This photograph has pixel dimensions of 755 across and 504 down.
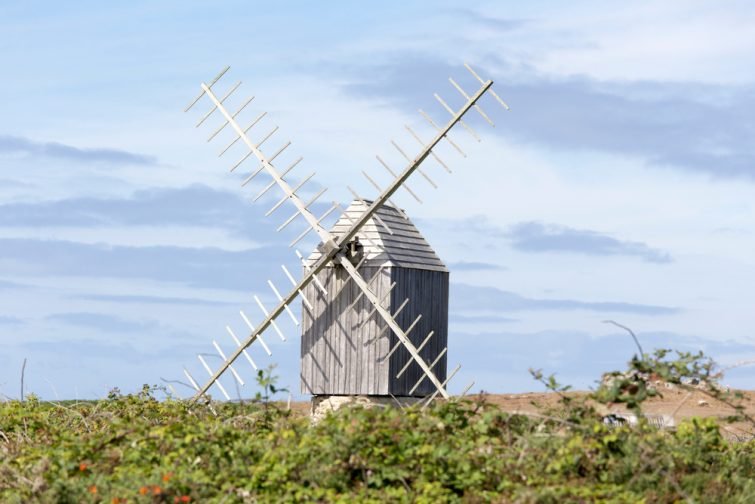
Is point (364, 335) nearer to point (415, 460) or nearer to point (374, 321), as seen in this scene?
point (374, 321)

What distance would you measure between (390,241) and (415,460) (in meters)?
9.90

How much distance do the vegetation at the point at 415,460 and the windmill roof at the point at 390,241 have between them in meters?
8.32

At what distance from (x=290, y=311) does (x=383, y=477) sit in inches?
408

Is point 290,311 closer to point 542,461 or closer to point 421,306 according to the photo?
point 421,306

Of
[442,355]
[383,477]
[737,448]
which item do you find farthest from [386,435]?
[442,355]

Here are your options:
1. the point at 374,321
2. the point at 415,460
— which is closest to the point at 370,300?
the point at 374,321

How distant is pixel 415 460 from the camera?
Result: 756cm

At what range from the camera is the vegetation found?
7277mm

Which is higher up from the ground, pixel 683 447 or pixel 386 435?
pixel 386 435

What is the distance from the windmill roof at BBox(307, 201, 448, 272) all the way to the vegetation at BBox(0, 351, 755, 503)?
8.32m

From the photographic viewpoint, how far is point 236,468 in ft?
25.2

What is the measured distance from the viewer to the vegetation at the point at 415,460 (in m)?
7.28

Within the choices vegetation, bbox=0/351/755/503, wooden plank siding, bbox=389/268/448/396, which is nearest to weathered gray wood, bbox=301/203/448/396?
wooden plank siding, bbox=389/268/448/396

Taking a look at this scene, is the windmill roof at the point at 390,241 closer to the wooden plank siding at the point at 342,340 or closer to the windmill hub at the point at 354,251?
→ the windmill hub at the point at 354,251
